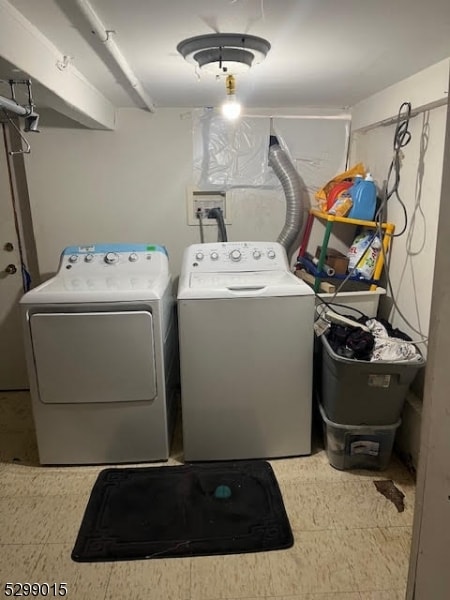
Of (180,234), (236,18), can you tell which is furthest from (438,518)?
(180,234)

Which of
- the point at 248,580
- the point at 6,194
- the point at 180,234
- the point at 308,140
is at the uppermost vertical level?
the point at 308,140

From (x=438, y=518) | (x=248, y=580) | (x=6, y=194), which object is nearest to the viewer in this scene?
(x=438, y=518)

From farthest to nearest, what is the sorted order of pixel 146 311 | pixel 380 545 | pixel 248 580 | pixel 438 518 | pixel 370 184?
pixel 370 184 < pixel 146 311 < pixel 380 545 < pixel 248 580 < pixel 438 518

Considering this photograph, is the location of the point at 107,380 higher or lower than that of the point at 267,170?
lower

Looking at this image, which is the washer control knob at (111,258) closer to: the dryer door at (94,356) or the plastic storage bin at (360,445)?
the dryer door at (94,356)

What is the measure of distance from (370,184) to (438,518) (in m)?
2.07

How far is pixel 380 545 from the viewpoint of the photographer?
1.86 meters

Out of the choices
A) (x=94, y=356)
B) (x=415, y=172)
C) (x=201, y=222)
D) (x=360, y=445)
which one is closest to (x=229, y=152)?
(x=201, y=222)

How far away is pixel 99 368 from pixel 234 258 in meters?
1.04

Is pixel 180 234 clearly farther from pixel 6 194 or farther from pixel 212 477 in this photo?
pixel 212 477

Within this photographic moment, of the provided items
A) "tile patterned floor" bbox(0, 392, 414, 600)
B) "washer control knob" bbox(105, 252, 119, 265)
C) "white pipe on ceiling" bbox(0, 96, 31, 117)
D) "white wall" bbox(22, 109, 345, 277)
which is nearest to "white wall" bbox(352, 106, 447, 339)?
"white wall" bbox(22, 109, 345, 277)

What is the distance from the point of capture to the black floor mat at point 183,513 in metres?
1.86

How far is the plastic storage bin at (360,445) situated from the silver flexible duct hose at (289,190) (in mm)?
1310

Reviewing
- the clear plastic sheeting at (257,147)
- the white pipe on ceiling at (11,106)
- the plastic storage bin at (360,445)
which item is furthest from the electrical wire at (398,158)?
the white pipe on ceiling at (11,106)
